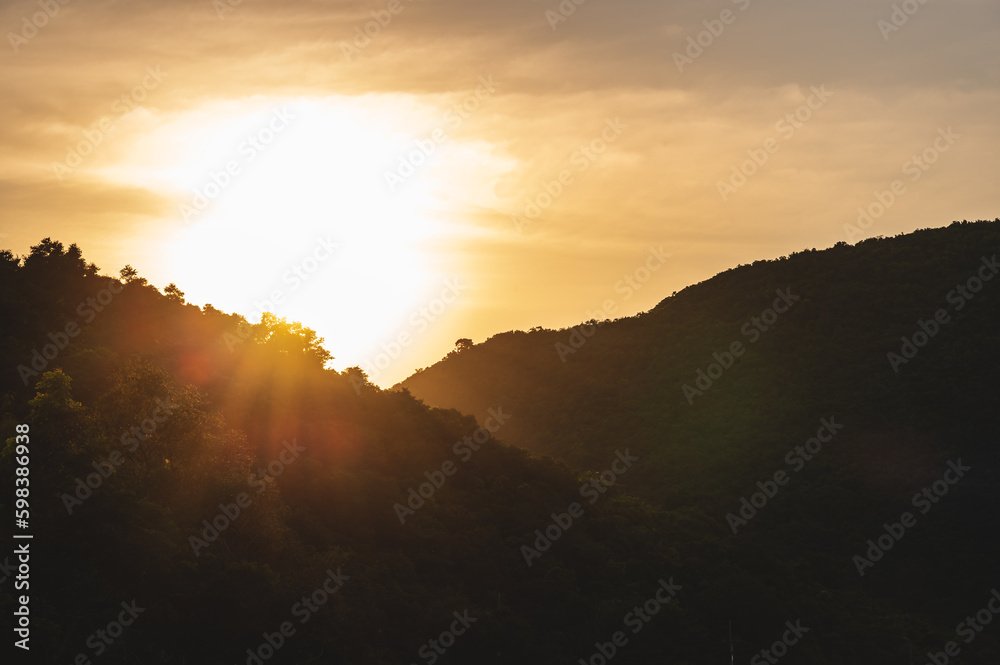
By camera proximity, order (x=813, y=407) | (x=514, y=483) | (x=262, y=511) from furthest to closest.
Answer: (x=813, y=407)
(x=514, y=483)
(x=262, y=511)

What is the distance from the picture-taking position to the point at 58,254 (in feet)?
202

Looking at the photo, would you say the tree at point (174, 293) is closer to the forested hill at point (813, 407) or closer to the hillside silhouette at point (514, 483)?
the hillside silhouette at point (514, 483)

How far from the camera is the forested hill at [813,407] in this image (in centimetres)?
7906

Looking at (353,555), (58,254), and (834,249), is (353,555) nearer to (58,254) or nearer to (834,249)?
(58,254)

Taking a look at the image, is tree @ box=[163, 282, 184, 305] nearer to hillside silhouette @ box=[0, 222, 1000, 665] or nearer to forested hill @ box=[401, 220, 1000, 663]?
hillside silhouette @ box=[0, 222, 1000, 665]

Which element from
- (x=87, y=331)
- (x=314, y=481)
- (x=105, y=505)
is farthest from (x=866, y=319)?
(x=105, y=505)

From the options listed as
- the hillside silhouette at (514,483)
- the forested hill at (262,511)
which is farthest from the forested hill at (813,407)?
the forested hill at (262,511)

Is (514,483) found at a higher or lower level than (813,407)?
lower

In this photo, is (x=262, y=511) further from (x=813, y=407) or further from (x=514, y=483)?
(x=813, y=407)

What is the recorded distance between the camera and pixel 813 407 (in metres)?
98.1

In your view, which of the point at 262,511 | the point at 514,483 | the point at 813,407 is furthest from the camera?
the point at 813,407

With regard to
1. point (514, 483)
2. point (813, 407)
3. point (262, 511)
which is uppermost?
point (813, 407)

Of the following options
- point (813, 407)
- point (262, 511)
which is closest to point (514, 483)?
point (262, 511)

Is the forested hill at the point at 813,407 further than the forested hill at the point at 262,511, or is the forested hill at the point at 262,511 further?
the forested hill at the point at 813,407
